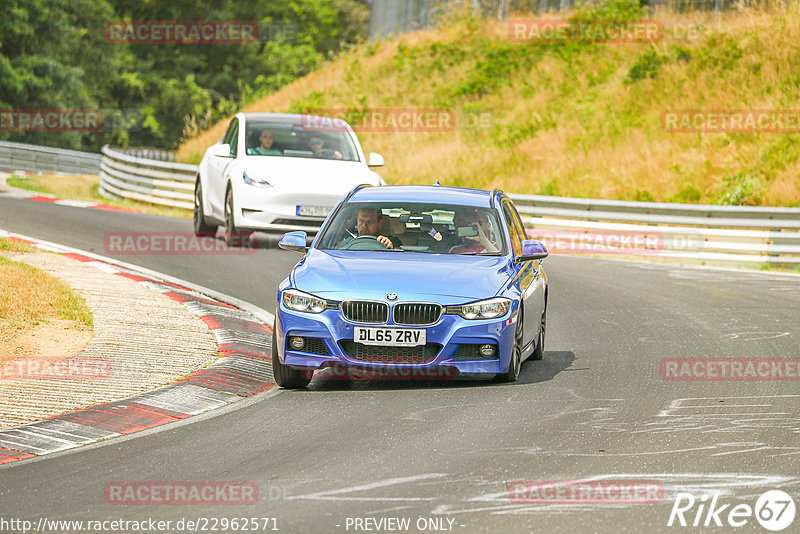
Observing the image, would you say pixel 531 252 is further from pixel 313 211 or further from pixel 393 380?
pixel 313 211

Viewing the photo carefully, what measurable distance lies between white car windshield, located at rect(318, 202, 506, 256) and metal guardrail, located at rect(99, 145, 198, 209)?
14.6 m

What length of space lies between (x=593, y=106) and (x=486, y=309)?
2383 cm

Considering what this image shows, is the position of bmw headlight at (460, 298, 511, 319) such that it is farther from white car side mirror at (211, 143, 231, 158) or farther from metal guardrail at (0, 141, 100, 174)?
metal guardrail at (0, 141, 100, 174)

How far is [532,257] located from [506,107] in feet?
82.8

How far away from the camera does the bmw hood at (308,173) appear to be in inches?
677

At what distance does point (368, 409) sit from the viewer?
888 centimetres

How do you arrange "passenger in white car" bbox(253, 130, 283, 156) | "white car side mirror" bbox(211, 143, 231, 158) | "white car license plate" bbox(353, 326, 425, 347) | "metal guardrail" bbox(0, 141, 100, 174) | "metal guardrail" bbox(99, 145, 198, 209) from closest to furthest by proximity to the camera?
"white car license plate" bbox(353, 326, 425, 347) → "white car side mirror" bbox(211, 143, 231, 158) → "passenger in white car" bbox(253, 130, 283, 156) → "metal guardrail" bbox(99, 145, 198, 209) → "metal guardrail" bbox(0, 141, 100, 174)

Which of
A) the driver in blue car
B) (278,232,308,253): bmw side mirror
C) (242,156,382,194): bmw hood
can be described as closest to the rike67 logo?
the driver in blue car

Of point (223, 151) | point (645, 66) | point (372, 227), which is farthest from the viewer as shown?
point (645, 66)

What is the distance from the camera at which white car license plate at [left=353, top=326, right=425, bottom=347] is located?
30.3 ft

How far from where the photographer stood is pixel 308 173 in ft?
56.9

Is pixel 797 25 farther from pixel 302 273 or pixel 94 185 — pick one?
pixel 302 273

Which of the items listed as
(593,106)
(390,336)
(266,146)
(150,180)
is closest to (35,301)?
(390,336)

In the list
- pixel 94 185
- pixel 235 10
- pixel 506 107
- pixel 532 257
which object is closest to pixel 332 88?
pixel 506 107
